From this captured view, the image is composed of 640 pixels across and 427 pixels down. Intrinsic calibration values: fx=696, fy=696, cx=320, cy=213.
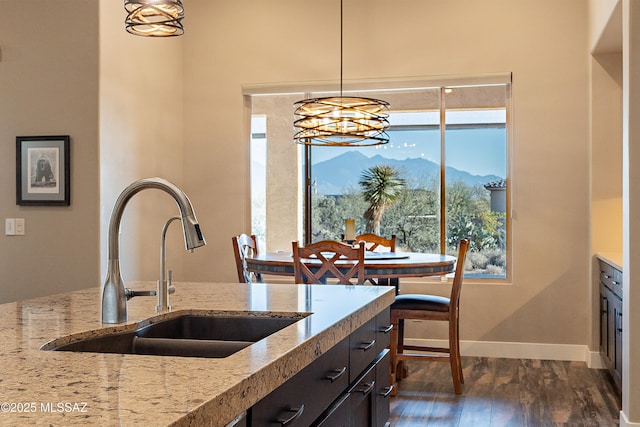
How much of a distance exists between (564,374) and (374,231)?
1.96m

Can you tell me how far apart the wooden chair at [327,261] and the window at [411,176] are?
1634 millimetres

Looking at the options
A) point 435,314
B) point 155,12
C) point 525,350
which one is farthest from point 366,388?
point 525,350

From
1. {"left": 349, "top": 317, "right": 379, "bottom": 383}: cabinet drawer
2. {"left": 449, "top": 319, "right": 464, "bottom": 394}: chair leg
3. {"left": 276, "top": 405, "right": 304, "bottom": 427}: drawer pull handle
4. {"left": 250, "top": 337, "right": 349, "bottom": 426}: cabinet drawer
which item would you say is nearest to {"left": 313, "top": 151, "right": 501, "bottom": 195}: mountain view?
{"left": 449, "top": 319, "right": 464, "bottom": 394}: chair leg

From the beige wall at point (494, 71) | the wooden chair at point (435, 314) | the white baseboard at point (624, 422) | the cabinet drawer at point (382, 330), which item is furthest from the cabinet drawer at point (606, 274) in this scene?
the cabinet drawer at point (382, 330)

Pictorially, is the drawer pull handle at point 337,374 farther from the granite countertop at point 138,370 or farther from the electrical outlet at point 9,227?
the electrical outlet at point 9,227

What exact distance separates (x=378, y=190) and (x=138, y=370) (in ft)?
16.4

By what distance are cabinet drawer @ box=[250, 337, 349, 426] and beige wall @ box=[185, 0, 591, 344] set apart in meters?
4.15

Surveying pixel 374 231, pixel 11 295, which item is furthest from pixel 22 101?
pixel 374 231

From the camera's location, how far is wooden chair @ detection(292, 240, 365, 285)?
14.7ft

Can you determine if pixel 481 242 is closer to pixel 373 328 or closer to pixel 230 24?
pixel 230 24

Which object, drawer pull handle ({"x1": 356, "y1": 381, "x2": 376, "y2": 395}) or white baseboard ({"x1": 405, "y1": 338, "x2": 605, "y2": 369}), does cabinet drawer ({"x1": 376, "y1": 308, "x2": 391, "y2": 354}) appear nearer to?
drawer pull handle ({"x1": 356, "y1": 381, "x2": 376, "y2": 395})

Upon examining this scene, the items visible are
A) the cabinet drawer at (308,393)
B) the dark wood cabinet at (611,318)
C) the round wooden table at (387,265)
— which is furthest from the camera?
the round wooden table at (387,265)

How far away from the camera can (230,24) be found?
6477 mm

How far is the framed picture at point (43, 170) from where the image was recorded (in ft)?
16.0
